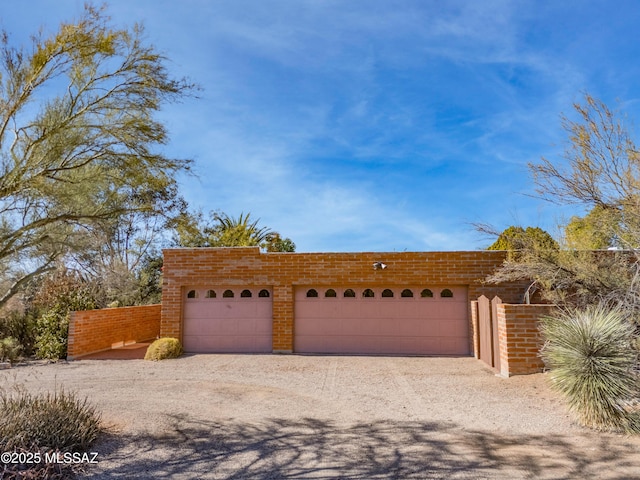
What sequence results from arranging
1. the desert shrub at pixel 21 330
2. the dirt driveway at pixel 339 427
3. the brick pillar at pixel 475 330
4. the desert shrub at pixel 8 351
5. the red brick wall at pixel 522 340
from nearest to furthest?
the dirt driveway at pixel 339 427, the red brick wall at pixel 522 340, the brick pillar at pixel 475 330, the desert shrub at pixel 8 351, the desert shrub at pixel 21 330

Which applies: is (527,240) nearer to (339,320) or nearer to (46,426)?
(339,320)

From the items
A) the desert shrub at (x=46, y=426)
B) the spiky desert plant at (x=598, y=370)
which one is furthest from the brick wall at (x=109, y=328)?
the spiky desert plant at (x=598, y=370)

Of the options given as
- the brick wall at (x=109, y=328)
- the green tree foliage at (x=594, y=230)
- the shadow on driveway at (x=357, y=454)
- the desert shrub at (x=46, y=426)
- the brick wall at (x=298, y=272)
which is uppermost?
the green tree foliage at (x=594, y=230)

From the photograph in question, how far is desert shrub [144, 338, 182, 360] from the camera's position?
12.9 meters

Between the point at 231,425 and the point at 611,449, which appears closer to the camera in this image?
the point at 611,449

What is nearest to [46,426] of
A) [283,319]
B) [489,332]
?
[283,319]

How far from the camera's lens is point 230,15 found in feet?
28.6

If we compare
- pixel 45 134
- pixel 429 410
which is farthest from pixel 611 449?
pixel 45 134

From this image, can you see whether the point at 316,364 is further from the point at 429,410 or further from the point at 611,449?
the point at 611,449

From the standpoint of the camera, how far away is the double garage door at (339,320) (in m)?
13.5

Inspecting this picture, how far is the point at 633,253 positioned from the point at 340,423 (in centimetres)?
738

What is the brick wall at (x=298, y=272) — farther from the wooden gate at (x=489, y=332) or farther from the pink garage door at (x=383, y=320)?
the wooden gate at (x=489, y=332)

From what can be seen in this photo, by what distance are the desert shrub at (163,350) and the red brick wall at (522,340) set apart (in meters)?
8.70

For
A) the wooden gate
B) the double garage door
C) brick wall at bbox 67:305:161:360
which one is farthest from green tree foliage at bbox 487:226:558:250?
brick wall at bbox 67:305:161:360
